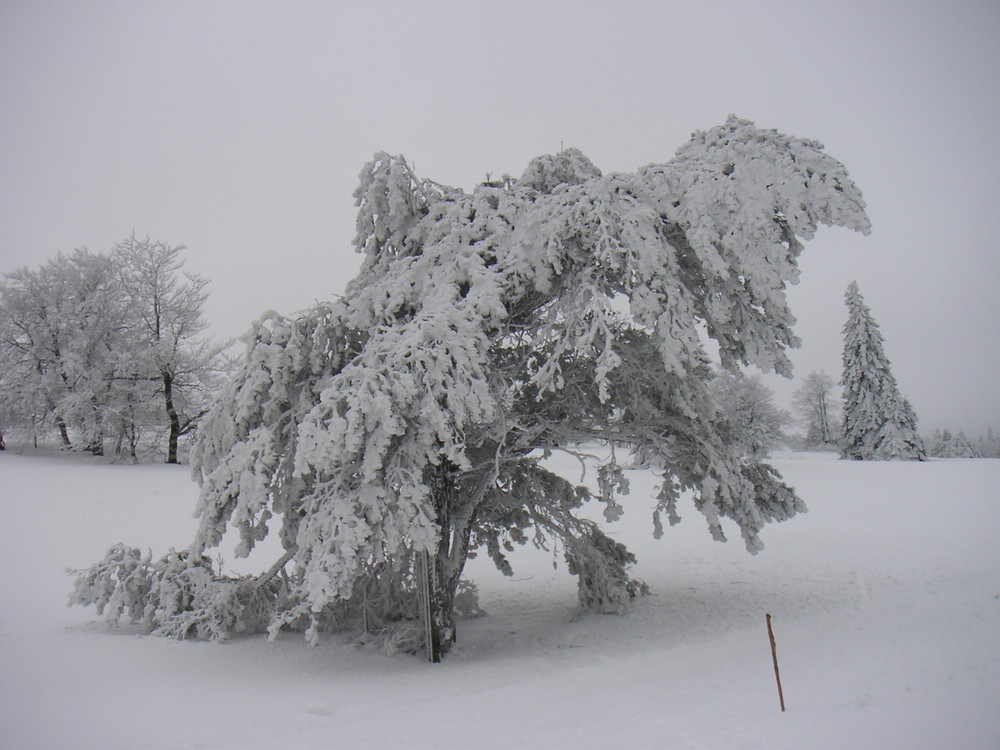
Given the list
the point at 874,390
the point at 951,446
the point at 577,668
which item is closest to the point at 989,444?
the point at 951,446

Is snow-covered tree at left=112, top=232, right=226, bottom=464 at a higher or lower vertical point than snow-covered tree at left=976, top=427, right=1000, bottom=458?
higher

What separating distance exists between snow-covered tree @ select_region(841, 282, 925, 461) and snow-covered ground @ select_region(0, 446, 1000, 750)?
19272mm

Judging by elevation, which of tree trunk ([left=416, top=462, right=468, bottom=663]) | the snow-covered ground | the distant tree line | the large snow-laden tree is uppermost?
the distant tree line

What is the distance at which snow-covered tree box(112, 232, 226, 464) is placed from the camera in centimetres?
2258

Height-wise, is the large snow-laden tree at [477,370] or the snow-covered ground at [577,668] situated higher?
the large snow-laden tree at [477,370]

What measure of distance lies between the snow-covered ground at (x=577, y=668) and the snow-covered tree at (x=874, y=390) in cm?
1927

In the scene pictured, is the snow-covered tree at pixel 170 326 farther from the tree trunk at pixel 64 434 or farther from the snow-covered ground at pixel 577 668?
the snow-covered ground at pixel 577 668

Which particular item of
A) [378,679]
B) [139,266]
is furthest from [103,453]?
[378,679]

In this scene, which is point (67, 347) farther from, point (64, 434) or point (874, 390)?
point (874, 390)

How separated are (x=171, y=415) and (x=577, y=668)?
19932 mm

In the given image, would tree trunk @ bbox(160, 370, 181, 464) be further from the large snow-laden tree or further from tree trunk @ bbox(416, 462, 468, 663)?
tree trunk @ bbox(416, 462, 468, 663)

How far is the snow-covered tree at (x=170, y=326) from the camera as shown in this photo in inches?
889

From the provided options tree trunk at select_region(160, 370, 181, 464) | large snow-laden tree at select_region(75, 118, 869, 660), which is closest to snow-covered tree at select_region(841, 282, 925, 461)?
large snow-laden tree at select_region(75, 118, 869, 660)

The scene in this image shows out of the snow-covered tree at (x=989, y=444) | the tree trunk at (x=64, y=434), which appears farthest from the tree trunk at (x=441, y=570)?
the snow-covered tree at (x=989, y=444)
